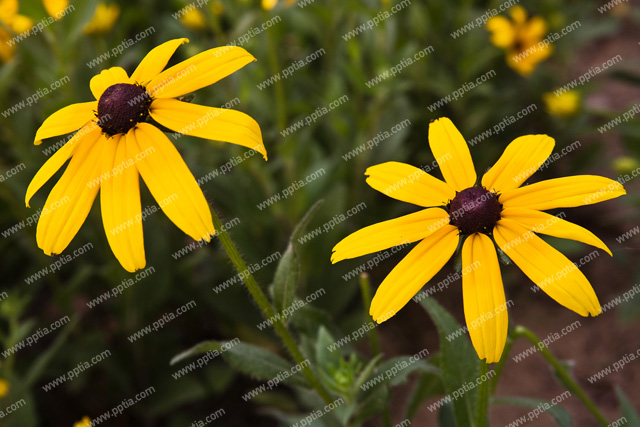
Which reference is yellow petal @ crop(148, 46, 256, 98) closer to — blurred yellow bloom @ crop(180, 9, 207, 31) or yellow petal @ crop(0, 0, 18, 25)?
yellow petal @ crop(0, 0, 18, 25)

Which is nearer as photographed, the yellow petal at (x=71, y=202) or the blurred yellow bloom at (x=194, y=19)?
the yellow petal at (x=71, y=202)

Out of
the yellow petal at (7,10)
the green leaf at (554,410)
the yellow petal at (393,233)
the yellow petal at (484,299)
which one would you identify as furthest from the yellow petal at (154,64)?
the yellow petal at (7,10)

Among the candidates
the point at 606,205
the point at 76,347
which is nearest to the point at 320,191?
the point at 76,347

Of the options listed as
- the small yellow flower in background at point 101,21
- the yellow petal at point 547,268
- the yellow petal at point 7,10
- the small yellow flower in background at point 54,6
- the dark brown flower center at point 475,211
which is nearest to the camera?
the yellow petal at point 547,268

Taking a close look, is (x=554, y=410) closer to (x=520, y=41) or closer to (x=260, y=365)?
(x=260, y=365)

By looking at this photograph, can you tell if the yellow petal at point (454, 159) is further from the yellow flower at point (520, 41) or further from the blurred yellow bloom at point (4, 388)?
the yellow flower at point (520, 41)

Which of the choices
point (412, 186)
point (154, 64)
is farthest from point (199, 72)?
point (412, 186)

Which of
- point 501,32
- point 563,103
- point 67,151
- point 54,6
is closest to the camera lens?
point 67,151
